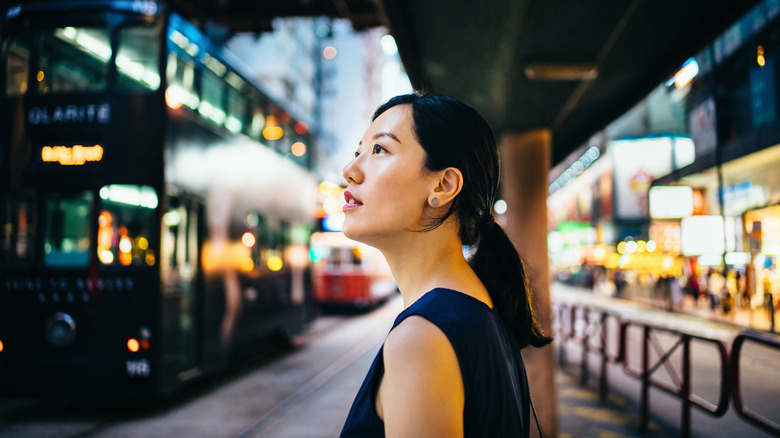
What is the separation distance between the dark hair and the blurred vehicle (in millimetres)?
16087

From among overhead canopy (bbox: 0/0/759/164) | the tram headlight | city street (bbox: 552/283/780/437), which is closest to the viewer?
overhead canopy (bbox: 0/0/759/164)

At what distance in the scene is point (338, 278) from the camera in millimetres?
17500

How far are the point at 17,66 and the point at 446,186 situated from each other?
6.75m

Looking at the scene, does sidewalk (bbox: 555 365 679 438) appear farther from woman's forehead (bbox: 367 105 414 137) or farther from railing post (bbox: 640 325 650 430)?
woman's forehead (bbox: 367 105 414 137)

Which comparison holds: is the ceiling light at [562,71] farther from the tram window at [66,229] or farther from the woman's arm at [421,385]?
the tram window at [66,229]

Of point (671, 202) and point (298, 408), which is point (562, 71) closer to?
point (298, 408)

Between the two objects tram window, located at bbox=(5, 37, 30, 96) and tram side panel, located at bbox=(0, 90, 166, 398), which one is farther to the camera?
tram window, located at bbox=(5, 37, 30, 96)

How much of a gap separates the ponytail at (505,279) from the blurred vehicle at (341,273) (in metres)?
16.1

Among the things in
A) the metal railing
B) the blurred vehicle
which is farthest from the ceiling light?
the blurred vehicle

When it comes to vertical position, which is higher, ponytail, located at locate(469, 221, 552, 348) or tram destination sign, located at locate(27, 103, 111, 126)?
tram destination sign, located at locate(27, 103, 111, 126)

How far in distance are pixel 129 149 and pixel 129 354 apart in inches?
84.2

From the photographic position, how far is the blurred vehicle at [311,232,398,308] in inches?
689

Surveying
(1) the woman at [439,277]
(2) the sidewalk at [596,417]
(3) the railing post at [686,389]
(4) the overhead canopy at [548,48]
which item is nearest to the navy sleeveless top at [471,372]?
(1) the woman at [439,277]

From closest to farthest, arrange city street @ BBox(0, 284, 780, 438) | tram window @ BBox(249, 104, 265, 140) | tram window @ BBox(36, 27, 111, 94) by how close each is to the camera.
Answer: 1. city street @ BBox(0, 284, 780, 438)
2. tram window @ BBox(36, 27, 111, 94)
3. tram window @ BBox(249, 104, 265, 140)
